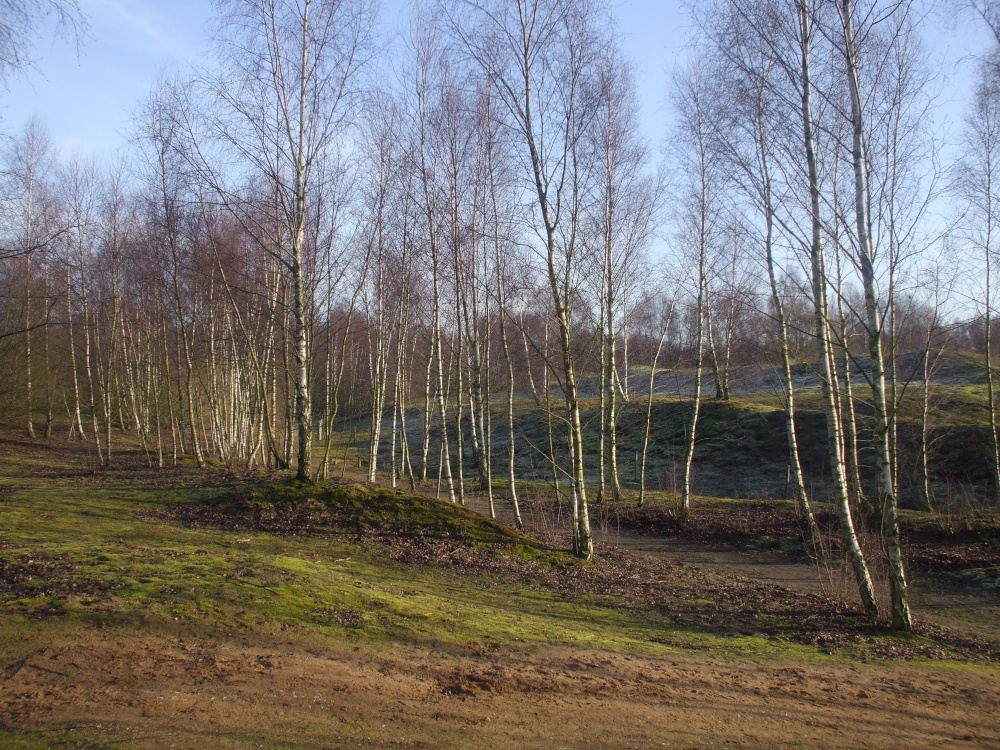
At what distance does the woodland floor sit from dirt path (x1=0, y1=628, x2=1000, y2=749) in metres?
0.02

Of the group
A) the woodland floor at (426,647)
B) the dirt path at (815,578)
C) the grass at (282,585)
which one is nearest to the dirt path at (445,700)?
the woodland floor at (426,647)

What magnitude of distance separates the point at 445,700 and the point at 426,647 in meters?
1.01

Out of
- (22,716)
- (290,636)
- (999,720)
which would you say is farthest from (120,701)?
(999,720)

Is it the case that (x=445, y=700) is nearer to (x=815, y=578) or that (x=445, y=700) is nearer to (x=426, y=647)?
(x=426, y=647)

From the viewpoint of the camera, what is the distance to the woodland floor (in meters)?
3.79

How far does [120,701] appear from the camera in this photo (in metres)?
3.62

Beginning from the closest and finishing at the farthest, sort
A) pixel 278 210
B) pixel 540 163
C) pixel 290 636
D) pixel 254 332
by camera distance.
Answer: pixel 290 636
pixel 540 163
pixel 278 210
pixel 254 332

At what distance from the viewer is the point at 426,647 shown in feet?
17.5

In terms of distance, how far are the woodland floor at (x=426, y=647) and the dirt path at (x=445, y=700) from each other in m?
0.02

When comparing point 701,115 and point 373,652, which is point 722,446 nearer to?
point 701,115

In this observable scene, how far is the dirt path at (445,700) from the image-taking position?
354cm

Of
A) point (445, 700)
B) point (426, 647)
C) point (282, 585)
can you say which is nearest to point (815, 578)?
point (426, 647)

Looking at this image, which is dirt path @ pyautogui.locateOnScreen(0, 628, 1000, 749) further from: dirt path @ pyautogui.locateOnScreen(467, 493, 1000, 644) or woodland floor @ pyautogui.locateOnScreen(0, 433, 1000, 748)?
dirt path @ pyautogui.locateOnScreen(467, 493, 1000, 644)

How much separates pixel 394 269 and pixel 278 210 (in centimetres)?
404
